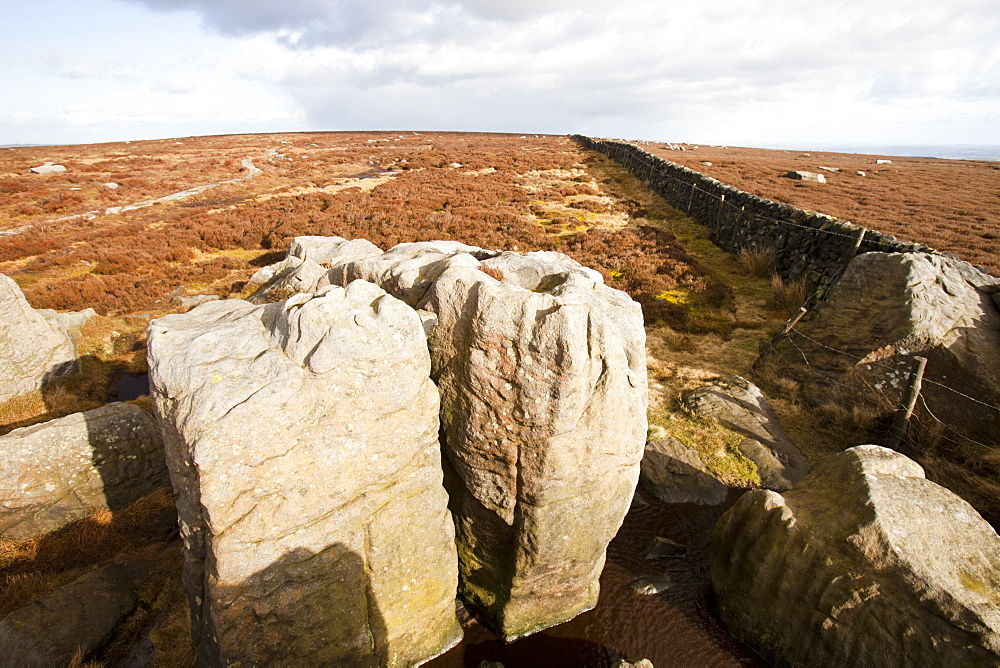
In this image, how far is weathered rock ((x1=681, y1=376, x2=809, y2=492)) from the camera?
31.1 feet

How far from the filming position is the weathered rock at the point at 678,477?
356 inches

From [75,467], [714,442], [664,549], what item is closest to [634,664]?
[664,549]

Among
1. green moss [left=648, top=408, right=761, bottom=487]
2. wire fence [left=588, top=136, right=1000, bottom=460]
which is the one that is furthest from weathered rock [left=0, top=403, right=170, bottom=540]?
wire fence [left=588, top=136, right=1000, bottom=460]

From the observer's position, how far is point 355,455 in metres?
5.29

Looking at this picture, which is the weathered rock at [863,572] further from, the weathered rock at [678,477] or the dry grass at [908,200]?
the dry grass at [908,200]

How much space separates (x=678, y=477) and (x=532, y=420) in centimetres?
527

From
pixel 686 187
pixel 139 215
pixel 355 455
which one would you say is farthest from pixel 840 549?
pixel 139 215

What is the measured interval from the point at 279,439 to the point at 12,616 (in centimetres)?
468

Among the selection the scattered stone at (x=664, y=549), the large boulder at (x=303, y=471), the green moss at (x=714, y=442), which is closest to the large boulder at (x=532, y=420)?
the large boulder at (x=303, y=471)

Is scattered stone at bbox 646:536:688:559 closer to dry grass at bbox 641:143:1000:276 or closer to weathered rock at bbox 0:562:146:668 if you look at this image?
weathered rock at bbox 0:562:146:668

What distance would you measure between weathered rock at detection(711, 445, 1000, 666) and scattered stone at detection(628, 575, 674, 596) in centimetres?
75

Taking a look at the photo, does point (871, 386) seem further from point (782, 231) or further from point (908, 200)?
point (908, 200)

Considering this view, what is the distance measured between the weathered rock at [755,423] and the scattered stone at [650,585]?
3.49 metres

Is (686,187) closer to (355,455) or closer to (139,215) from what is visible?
(355,455)
